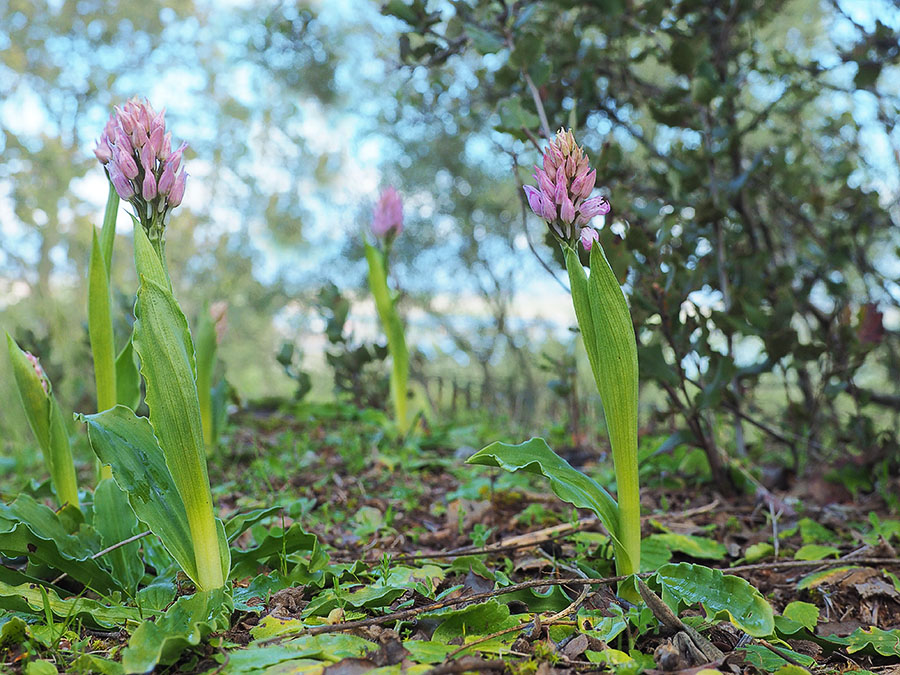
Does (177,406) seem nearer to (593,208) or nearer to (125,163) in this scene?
(125,163)

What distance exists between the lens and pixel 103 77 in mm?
8727

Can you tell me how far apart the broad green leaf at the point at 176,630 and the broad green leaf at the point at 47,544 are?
0.31 meters

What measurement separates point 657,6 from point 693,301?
1.01m

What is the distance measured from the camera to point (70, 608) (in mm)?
1050

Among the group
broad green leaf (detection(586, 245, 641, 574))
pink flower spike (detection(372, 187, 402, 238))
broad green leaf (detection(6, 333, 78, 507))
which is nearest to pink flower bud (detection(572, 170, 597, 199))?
broad green leaf (detection(586, 245, 641, 574))

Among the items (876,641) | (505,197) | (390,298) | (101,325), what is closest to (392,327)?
(390,298)

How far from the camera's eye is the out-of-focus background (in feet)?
6.74

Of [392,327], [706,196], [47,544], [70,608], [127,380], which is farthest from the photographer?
[392,327]

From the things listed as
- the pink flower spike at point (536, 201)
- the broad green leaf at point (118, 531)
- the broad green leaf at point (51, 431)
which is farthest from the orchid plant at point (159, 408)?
the pink flower spike at point (536, 201)

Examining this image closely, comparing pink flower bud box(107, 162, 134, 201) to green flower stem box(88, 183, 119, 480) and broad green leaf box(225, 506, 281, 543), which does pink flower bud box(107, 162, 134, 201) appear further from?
broad green leaf box(225, 506, 281, 543)

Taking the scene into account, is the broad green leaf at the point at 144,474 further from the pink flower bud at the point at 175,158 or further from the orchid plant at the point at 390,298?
the orchid plant at the point at 390,298

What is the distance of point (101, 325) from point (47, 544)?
455 millimetres

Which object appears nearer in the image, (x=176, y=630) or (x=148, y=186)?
(x=176, y=630)

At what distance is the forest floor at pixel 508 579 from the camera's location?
37.3 inches
